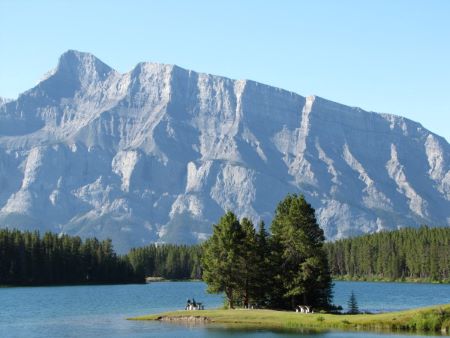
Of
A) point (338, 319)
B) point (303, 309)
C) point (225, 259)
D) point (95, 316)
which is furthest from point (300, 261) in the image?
point (95, 316)

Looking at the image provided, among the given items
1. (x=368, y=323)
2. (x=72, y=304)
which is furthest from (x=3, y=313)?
(x=368, y=323)

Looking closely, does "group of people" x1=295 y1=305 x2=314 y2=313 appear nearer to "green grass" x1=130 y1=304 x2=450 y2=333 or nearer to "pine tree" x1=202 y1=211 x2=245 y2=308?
"green grass" x1=130 y1=304 x2=450 y2=333

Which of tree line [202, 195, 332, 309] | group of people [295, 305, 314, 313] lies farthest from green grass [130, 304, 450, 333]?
tree line [202, 195, 332, 309]

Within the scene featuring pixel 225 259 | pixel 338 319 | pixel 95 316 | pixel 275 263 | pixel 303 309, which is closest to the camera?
pixel 338 319

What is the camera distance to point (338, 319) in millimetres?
103125

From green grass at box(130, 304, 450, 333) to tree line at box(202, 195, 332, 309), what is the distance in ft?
25.7

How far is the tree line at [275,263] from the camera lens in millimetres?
117875

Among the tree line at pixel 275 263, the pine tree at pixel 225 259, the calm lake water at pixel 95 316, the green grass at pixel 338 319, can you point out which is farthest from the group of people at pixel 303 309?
the calm lake water at pixel 95 316

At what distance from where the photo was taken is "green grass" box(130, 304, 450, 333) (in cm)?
9594

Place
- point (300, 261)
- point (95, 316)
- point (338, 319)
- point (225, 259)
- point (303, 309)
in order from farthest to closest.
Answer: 1. point (95, 316)
2. point (225, 259)
3. point (300, 261)
4. point (303, 309)
5. point (338, 319)

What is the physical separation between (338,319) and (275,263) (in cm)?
1889

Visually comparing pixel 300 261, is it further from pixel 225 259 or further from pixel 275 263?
pixel 225 259

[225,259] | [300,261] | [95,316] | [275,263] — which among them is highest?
[225,259]

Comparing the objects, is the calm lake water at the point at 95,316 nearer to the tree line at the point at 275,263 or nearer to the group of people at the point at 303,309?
the tree line at the point at 275,263
